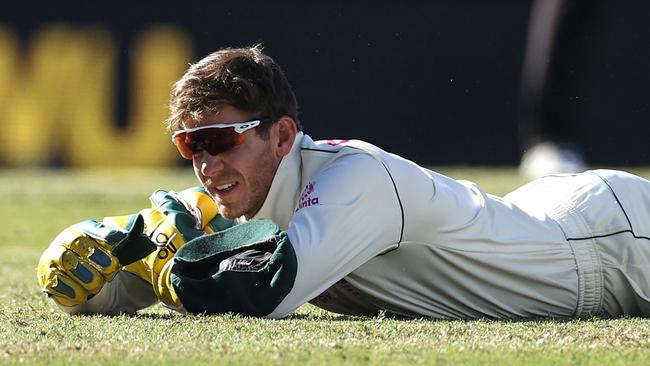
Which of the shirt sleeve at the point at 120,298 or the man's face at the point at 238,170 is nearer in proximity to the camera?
the man's face at the point at 238,170

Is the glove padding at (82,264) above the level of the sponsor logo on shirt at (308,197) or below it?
below

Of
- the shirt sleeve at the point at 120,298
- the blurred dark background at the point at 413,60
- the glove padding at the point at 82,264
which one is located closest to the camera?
the glove padding at the point at 82,264

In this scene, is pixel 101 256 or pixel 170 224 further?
pixel 170 224

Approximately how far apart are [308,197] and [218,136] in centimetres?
34

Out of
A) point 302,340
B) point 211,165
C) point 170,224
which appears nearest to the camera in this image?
point 302,340

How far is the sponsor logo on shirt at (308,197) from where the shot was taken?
3.82 m

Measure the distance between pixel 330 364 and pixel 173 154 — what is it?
37.1ft

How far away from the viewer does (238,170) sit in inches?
156

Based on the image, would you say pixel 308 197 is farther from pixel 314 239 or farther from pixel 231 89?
pixel 231 89

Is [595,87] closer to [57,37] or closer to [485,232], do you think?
[57,37]

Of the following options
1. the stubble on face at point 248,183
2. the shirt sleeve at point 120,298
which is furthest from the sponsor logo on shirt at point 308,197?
the shirt sleeve at point 120,298

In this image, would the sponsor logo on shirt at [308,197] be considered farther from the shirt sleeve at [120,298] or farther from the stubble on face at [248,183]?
the shirt sleeve at [120,298]

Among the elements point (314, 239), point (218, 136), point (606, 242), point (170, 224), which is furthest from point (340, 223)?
point (606, 242)

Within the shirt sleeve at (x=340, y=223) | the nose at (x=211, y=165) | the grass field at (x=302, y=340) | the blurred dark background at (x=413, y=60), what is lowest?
the blurred dark background at (x=413, y=60)
